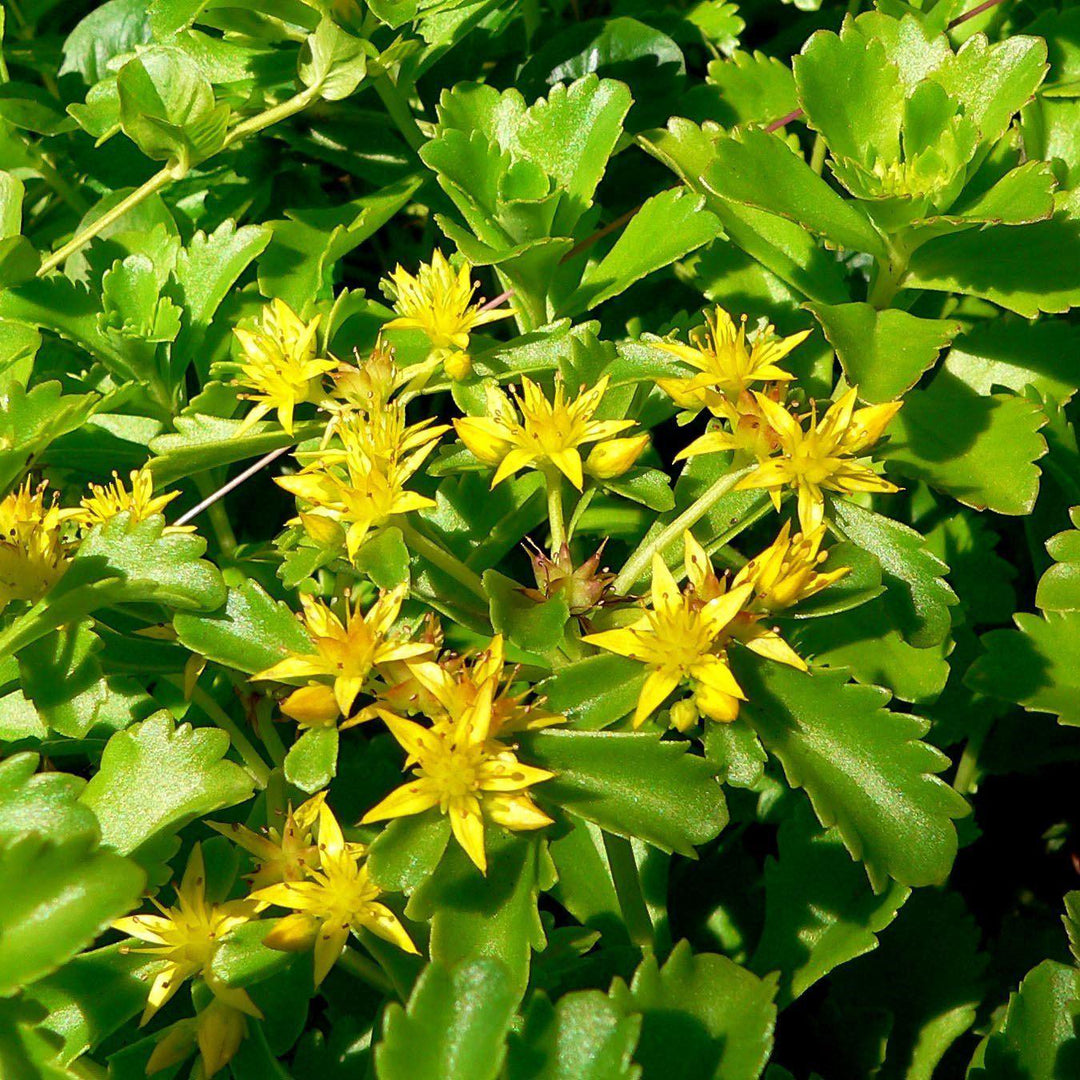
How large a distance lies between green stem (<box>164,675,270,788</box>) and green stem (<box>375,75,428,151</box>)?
79 cm

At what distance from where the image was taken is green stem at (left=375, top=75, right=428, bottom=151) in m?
1.63

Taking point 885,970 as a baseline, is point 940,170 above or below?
above

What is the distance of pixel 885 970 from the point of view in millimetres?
1450

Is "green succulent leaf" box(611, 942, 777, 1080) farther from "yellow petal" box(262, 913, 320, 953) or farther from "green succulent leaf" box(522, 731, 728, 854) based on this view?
"yellow petal" box(262, 913, 320, 953)

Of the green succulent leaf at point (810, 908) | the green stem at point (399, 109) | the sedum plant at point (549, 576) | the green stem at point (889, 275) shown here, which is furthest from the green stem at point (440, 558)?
the green stem at point (399, 109)

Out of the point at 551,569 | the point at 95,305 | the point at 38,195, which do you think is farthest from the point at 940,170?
the point at 38,195

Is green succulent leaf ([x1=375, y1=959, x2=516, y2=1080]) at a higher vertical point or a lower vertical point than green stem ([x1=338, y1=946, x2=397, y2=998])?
higher

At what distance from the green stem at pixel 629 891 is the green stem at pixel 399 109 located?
0.97 meters

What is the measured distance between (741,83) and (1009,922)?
46.6 inches

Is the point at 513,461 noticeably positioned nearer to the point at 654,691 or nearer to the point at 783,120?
the point at 654,691

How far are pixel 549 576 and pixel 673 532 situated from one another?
0.12 meters

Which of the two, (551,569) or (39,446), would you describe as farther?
(39,446)

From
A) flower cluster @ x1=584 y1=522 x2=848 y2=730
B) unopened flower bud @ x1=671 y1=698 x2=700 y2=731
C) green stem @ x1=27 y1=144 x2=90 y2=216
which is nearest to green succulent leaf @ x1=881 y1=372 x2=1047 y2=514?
flower cluster @ x1=584 y1=522 x2=848 y2=730

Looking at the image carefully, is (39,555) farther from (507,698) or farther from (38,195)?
(38,195)
